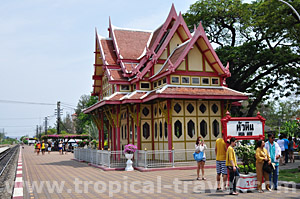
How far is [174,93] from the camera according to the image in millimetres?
18891

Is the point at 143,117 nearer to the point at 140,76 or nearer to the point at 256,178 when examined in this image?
the point at 140,76

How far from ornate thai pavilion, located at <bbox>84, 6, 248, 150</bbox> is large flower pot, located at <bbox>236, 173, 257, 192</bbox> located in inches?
342

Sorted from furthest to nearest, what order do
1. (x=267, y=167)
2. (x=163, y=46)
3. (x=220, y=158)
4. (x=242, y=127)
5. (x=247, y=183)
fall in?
(x=163, y=46), (x=242, y=127), (x=220, y=158), (x=247, y=183), (x=267, y=167)

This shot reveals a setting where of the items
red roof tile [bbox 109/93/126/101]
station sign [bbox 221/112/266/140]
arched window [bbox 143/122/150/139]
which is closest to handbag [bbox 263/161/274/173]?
station sign [bbox 221/112/266/140]

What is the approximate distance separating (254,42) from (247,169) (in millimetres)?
23031

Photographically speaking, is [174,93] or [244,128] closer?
[244,128]

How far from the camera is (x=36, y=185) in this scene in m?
13.0

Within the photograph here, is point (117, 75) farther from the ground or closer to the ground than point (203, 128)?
farther from the ground

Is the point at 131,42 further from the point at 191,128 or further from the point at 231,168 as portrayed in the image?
the point at 231,168

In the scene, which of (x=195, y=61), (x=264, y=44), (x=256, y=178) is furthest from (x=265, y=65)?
(x=256, y=178)

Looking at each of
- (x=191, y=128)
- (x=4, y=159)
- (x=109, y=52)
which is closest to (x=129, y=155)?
(x=191, y=128)

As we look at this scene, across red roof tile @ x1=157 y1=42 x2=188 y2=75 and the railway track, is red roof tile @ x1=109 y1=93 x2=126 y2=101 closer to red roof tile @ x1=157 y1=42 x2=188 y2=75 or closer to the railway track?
red roof tile @ x1=157 y1=42 x2=188 y2=75

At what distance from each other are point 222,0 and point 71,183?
26.8 meters

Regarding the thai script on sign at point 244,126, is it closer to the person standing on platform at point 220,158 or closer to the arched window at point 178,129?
the person standing on platform at point 220,158
